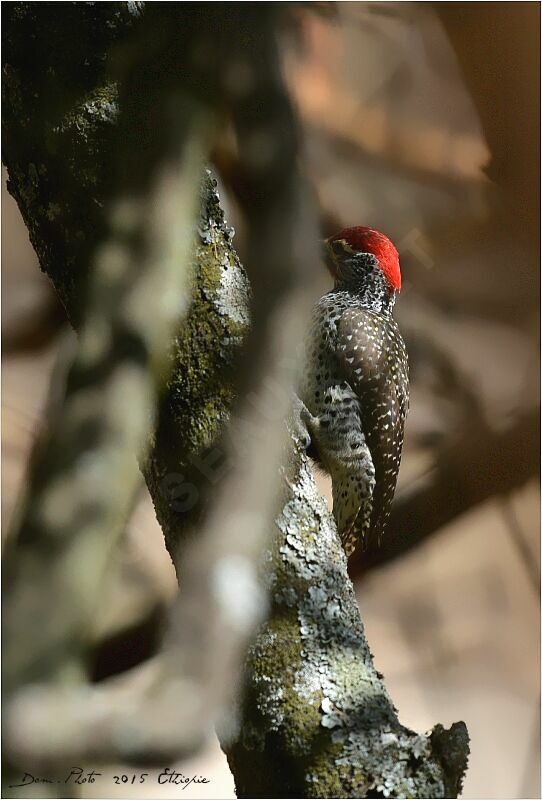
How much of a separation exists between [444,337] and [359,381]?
29cm

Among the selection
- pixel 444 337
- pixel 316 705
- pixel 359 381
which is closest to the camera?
pixel 316 705

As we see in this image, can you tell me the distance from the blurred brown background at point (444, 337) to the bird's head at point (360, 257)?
0.05m

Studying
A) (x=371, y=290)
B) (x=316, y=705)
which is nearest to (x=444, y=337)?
(x=371, y=290)

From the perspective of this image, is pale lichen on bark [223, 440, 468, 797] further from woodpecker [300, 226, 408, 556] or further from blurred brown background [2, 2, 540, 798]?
blurred brown background [2, 2, 540, 798]

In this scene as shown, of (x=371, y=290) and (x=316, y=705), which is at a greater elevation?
(x=371, y=290)

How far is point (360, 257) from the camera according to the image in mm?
1408

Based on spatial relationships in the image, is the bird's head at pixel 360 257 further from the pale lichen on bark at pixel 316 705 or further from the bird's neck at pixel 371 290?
the pale lichen on bark at pixel 316 705

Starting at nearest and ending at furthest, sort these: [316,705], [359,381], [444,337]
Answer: [316,705], [359,381], [444,337]

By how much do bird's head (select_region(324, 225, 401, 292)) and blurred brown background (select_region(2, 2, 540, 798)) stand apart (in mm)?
52

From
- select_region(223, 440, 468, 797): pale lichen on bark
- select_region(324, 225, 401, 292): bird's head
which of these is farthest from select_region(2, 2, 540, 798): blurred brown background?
select_region(223, 440, 468, 797): pale lichen on bark

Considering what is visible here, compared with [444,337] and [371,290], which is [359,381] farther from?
[444,337]

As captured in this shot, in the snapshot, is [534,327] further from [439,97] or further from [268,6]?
[268,6]

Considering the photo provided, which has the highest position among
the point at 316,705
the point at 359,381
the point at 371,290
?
the point at 371,290

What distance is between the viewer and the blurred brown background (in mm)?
1483
